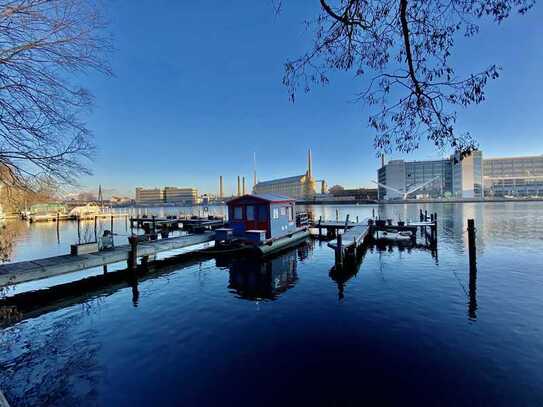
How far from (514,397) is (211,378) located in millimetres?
6959

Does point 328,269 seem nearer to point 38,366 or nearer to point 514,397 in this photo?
point 514,397

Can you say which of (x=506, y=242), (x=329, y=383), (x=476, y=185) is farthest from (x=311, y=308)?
(x=476, y=185)

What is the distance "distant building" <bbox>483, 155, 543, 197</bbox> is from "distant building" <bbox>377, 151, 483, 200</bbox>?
1511 cm

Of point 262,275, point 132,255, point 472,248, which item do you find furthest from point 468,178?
point 132,255

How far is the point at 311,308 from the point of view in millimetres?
11211

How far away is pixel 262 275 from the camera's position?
16.4 m

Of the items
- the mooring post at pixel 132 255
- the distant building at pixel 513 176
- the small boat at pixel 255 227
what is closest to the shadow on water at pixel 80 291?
the mooring post at pixel 132 255

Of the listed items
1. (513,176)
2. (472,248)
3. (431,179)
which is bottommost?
(472,248)

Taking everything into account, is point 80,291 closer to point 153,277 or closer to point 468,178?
point 153,277

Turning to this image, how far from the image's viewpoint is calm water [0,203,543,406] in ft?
20.4

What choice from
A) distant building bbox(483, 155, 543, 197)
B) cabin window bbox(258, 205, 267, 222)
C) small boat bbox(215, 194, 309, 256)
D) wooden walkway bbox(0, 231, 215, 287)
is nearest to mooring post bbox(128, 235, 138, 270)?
wooden walkway bbox(0, 231, 215, 287)

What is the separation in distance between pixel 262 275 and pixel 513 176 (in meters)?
227

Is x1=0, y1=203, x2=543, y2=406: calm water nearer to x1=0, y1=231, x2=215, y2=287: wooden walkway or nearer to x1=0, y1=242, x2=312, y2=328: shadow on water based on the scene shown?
x1=0, y1=242, x2=312, y2=328: shadow on water

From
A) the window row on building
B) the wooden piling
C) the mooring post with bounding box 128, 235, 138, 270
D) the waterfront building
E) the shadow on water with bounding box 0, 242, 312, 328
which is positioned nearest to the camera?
the shadow on water with bounding box 0, 242, 312, 328
